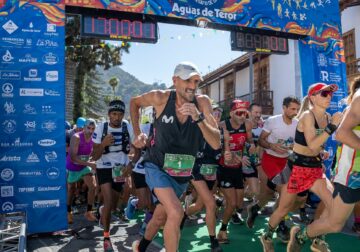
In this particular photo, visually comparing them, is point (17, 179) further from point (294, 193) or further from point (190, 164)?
point (294, 193)

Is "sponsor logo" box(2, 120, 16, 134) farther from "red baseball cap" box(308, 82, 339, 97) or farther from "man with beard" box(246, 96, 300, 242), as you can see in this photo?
"red baseball cap" box(308, 82, 339, 97)

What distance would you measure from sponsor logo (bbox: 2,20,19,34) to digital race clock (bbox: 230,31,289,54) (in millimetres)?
4589

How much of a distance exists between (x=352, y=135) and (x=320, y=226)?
3.43 ft

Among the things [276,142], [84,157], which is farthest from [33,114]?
[276,142]

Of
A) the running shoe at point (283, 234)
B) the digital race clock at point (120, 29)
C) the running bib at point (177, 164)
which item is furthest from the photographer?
the digital race clock at point (120, 29)

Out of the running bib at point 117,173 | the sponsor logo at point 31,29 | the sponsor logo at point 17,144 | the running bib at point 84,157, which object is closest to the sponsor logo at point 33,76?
Result: the sponsor logo at point 31,29

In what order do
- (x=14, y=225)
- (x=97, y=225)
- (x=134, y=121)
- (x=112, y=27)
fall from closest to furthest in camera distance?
(x=134, y=121) < (x=14, y=225) < (x=97, y=225) < (x=112, y=27)

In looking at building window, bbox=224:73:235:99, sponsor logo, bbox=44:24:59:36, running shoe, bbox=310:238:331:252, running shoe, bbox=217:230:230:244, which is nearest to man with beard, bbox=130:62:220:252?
running shoe, bbox=310:238:331:252

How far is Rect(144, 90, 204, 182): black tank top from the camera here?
3574mm

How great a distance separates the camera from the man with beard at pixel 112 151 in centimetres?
515

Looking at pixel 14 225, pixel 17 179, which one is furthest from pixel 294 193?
pixel 17 179

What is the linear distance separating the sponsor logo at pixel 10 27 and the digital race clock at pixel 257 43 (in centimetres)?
459

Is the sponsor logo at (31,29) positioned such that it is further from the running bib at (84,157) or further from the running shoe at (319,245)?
the running shoe at (319,245)

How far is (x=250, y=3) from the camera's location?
7.99 m
